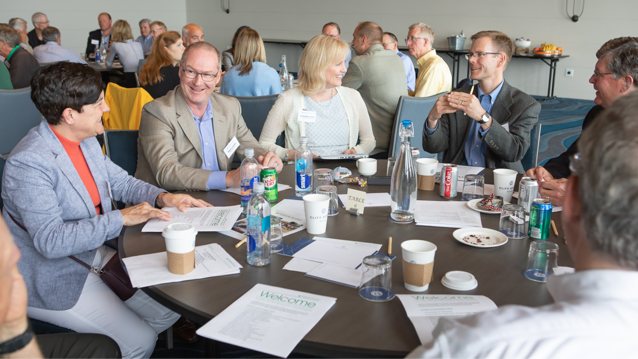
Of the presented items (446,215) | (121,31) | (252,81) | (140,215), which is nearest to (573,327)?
(446,215)

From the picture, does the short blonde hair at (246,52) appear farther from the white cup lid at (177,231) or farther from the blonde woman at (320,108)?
the white cup lid at (177,231)

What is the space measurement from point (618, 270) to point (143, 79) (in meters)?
4.53

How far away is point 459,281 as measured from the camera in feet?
4.03

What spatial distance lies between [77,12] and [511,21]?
32.7 ft

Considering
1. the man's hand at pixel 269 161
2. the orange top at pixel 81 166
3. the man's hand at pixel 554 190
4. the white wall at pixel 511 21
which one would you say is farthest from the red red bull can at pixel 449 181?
the white wall at pixel 511 21

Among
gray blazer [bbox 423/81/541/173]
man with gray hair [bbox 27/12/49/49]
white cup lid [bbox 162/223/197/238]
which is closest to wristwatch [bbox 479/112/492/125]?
gray blazer [bbox 423/81/541/173]

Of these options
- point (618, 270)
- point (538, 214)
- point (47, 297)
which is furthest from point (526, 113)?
point (47, 297)

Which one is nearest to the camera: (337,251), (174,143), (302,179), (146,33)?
(337,251)

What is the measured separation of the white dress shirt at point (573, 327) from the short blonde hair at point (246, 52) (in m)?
4.01

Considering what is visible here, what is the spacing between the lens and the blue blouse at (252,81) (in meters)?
4.37

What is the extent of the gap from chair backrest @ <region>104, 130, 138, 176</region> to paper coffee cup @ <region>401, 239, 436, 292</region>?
1.80 meters

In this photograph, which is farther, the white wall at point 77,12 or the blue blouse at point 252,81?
the white wall at point 77,12

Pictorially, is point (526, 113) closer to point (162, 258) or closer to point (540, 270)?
point (540, 270)

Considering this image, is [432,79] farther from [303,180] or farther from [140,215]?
[140,215]
